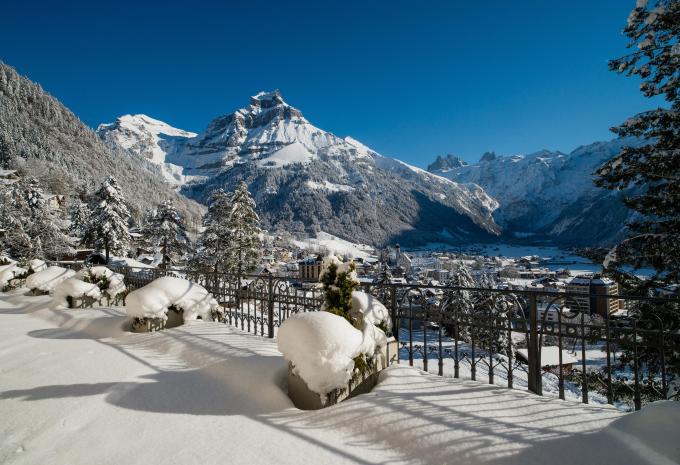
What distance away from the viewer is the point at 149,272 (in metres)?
12.6

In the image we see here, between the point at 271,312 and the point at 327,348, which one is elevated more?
the point at 327,348

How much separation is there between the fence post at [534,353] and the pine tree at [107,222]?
37148mm

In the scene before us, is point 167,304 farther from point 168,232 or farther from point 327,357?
point 168,232

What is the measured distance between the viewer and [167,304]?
8000mm

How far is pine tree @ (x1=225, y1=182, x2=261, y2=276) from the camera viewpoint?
2944 centimetres

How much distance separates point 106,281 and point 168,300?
568cm

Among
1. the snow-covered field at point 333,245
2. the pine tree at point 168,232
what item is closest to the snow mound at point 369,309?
the pine tree at point 168,232

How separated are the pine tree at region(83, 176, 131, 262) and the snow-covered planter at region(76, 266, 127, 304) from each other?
2470 centimetres

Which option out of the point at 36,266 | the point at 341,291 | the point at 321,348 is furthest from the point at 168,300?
the point at 36,266

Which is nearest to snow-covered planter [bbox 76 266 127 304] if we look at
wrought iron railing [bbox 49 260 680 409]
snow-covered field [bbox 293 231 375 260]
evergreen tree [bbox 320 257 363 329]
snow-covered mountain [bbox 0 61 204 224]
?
wrought iron railing [bbox 49 260 680 409]

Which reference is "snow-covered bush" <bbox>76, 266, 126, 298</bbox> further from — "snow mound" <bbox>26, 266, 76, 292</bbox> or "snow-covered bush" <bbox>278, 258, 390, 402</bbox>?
"snow-covered bush" <bbox>278, 258, 390, 402</bbox>

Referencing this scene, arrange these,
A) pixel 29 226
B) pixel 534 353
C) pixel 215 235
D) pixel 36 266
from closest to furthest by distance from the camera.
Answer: pixel 534 353 < pixel 36 266 < pixel 29 226 < pixel 215 235

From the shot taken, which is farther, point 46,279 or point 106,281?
point 46,279

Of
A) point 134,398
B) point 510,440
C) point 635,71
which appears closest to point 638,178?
point 635,71
